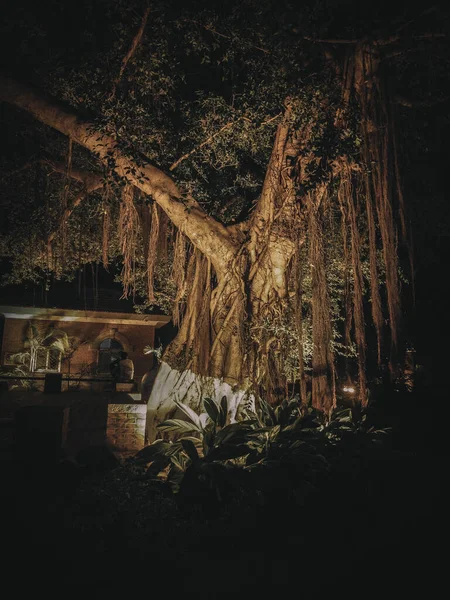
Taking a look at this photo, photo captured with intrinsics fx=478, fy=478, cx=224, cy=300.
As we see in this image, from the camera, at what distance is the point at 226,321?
6.55 metres

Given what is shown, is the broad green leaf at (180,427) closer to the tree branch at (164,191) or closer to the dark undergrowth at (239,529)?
the dark undergrowth at (239,529)

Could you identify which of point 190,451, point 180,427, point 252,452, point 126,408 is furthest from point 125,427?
point 252,452

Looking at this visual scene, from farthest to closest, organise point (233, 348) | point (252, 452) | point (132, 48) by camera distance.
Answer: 1. point (132, 48)
2. point (233, 348)
3. point (252, 452)

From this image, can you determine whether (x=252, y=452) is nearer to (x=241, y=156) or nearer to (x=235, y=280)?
(x=235, y=280)

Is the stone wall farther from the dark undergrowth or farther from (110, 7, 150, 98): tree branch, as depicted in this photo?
(110, 7, 150, 98): tree branch

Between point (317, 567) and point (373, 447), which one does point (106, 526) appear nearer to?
point (317, 567)

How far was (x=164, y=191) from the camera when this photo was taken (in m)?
6.74

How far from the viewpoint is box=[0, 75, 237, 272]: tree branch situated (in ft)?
21.9

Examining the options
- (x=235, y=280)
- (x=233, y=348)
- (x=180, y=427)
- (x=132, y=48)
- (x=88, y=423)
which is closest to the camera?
(x=180, y=427)

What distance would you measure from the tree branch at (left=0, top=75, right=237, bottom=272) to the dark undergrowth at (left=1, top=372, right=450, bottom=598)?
10.3ft

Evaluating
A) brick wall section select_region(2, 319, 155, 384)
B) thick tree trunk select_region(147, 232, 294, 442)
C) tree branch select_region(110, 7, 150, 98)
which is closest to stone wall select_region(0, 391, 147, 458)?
thick tree trunk select_region(147, 232, 294, 442)

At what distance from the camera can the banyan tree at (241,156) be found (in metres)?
5.84

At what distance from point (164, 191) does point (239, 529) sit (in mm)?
A: 4595

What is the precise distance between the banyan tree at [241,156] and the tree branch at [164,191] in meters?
0.02
